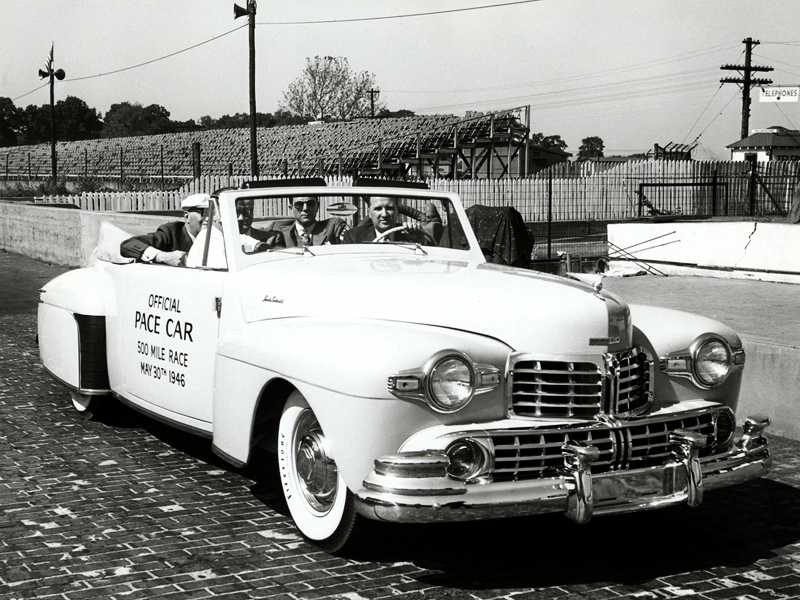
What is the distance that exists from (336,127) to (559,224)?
3486 cm

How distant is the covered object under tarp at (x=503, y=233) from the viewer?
1339 centimetres

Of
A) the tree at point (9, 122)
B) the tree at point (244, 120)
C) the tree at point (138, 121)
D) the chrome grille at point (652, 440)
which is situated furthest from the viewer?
the tree at point (9, 122)

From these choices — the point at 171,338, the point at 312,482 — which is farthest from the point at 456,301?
the point at 171,338

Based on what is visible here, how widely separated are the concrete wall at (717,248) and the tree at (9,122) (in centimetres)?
13113

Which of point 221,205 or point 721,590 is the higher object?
point 221,205

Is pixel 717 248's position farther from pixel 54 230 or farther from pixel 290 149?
pixel 290 149

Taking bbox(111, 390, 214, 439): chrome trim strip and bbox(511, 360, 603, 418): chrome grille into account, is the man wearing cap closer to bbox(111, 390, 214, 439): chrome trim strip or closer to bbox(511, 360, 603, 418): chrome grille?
Answer: bbox(111, 390, 214, 439): chrome trim strip

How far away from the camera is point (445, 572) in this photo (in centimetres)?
425

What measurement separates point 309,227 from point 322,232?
3.6 inches

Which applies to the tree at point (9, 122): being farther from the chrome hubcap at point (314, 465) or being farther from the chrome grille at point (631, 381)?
the chrome grille at point (631, 381)

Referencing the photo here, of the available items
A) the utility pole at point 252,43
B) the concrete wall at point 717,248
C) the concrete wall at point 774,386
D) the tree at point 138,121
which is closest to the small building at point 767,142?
the utility pole at point 252,43

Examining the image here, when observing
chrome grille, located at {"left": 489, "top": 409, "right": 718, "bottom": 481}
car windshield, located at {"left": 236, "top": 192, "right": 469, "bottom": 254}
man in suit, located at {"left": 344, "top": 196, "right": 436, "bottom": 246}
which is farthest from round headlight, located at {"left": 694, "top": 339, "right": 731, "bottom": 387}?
man in suit, located at {"left": 344, "top": 196, "right": 436, "bottom": 246}

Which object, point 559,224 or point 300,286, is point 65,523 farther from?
point 559,224

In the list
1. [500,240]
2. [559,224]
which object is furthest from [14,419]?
[559,224]
